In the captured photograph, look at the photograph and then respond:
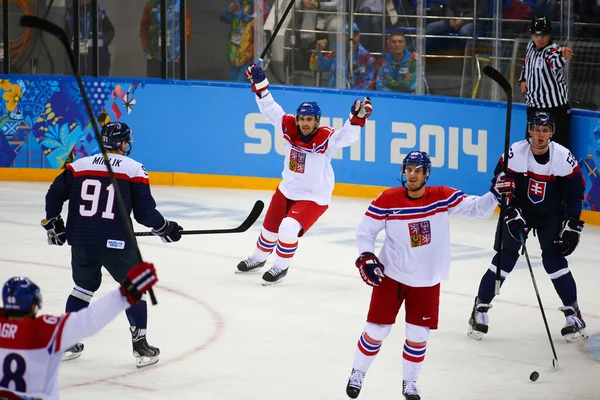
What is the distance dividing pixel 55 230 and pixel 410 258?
1.89m

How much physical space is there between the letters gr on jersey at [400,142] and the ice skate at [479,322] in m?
4.15

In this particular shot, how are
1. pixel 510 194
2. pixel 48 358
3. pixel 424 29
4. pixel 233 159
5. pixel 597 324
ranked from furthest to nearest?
pixel 233 159
pixel 424 29
pixel 597 324
pixel 510 194
pixel 48 358

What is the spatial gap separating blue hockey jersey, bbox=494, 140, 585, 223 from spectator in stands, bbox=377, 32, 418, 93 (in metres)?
4.90

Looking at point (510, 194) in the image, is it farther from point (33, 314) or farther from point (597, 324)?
point (33, 314)

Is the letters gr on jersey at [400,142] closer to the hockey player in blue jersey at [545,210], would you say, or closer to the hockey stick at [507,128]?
the hockey player in blue jersey at [545,210]

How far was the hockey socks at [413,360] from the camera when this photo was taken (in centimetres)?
530

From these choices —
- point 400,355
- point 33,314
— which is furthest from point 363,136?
point 33,314

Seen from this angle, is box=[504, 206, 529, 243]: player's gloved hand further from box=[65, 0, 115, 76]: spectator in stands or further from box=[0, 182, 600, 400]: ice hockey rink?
box=[65, 0, 115, 76]: spectator in stands

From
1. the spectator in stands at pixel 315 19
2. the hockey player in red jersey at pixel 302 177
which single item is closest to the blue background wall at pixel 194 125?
the spectator in stands at pixel 315 19

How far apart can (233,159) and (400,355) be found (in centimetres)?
604

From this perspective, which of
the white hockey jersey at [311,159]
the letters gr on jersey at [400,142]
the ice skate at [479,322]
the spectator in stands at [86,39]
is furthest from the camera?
the spectator in stands at [86,39]

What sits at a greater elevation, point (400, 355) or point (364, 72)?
point (364, 72)

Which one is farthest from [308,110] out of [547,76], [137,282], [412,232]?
[137,282]

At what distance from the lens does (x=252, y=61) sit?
12.1 meters
